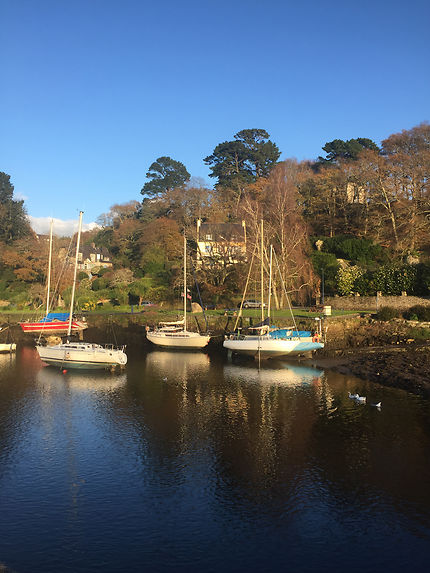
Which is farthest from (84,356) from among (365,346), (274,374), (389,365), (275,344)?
(365,346)

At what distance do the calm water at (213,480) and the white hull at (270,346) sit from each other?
930cm

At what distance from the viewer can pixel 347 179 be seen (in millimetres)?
87250

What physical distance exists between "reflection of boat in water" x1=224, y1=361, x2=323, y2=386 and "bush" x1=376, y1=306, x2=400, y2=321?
587 inches

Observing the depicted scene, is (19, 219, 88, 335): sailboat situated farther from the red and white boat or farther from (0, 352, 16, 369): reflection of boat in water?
(0, 352, 16, 369): reflection of boat in water

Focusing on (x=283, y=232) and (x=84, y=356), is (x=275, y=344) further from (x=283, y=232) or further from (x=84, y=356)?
(x=283, y=232)

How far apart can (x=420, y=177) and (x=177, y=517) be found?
73.0 m

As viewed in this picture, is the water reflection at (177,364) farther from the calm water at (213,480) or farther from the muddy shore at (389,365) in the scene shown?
the muddy shore at (389,365)

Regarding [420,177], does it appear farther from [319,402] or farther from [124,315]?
[319,402]

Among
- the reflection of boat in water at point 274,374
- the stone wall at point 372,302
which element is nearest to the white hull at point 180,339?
the reflection of boat in water at point 274,374

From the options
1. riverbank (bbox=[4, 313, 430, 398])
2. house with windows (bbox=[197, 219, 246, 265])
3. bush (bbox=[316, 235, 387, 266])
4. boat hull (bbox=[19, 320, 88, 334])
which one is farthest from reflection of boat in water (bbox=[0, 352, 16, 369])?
bush (bbox=[316, 235, 387, 266])

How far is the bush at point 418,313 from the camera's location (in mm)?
53097

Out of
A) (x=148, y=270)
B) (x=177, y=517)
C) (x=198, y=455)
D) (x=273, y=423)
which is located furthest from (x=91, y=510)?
(x=148, y=270)

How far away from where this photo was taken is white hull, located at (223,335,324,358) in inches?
1799

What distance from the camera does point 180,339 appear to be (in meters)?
53.5
